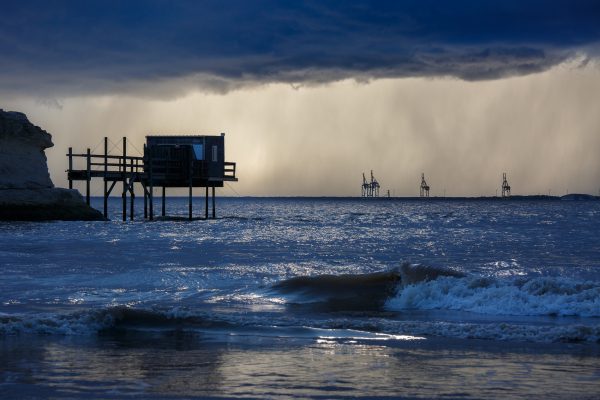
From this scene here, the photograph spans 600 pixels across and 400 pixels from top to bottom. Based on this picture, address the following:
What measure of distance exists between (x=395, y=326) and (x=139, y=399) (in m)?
5.81

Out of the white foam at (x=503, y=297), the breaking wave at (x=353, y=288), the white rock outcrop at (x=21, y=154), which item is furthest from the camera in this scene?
the white rock outcrop at (x=21, y=154)

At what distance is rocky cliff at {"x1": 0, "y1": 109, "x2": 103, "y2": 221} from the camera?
46906 mm

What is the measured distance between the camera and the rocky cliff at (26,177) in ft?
154

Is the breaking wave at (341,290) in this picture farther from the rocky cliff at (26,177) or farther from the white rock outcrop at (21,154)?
the rocky cliff at (26,177)

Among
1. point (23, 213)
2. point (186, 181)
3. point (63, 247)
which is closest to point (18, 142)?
point (23, 213)

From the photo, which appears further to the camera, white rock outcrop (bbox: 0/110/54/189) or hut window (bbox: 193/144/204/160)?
hut window (bbox: 193/144/204/160)

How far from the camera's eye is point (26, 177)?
1866 inches

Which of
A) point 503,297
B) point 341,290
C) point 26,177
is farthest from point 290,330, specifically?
point 26,177

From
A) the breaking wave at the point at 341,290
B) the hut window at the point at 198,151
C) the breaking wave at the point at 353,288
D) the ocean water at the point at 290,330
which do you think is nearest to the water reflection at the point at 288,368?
the ocean water at the point at 290,330

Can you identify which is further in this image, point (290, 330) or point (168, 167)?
point (168, 167)

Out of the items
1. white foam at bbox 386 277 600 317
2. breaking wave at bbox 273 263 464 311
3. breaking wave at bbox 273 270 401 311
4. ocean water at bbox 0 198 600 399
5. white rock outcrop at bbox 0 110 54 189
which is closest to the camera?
ocean water at bbox 0 198 600 399

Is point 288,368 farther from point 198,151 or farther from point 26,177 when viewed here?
point 198,151

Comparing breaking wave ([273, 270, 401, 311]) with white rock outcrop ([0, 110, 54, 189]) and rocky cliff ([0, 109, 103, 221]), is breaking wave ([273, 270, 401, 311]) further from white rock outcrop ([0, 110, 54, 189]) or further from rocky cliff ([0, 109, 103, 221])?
rocky cliff ([0, 109, 103, 221])

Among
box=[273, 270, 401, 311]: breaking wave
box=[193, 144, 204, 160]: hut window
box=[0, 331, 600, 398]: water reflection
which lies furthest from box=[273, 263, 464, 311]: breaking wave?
box=[193, 144, 204, 160]: hut window
